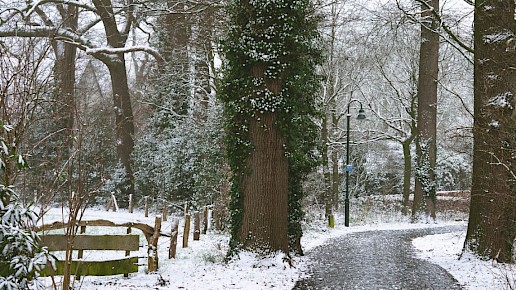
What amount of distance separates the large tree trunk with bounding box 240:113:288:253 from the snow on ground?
144 inches

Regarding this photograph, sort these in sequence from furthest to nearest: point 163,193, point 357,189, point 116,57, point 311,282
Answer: point 357,189 → point 116,57 → point 163,193 → point 311,282

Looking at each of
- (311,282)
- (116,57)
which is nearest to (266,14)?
(311,282)

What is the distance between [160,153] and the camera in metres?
26.4

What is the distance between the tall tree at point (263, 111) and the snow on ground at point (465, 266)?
366cm

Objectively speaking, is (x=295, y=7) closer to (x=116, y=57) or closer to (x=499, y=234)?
(x=499, y=234)

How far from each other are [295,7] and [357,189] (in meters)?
25.6

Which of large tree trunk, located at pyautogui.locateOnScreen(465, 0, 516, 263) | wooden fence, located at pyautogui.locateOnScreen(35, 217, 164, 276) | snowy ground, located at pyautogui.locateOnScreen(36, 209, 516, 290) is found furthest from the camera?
large tree trunk, located at pyautogui.locateOnScreen(465, 0, 516, 263)

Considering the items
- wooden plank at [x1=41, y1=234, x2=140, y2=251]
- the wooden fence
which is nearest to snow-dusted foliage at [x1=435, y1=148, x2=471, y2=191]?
the wooden fence

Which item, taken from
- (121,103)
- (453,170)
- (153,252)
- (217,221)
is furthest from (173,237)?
(453,170)

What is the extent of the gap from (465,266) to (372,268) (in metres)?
2.01

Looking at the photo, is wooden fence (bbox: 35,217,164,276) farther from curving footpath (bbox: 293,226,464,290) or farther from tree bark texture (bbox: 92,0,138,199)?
tree bark texture (bbox: 92,0,138,199)

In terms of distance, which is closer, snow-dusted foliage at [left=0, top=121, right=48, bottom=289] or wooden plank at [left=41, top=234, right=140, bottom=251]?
snow-dusted foliage at [left=0, top=121, right=48, bottom=289]

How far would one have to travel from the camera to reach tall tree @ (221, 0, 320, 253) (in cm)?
1206

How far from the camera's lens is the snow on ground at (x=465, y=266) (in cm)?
1017
